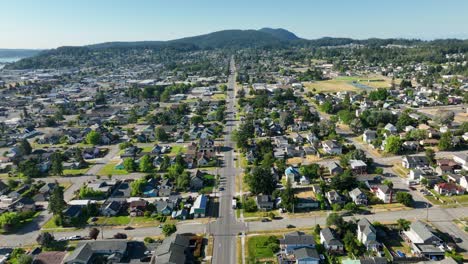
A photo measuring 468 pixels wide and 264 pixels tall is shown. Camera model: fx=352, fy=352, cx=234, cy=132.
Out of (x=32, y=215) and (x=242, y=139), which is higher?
(x=242, y=139)

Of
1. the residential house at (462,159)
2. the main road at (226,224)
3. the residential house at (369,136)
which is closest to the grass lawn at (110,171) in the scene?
the main road at (226,224)

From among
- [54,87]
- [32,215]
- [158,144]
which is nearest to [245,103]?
[158,144]

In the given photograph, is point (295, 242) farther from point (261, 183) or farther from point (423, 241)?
point (261, 183)

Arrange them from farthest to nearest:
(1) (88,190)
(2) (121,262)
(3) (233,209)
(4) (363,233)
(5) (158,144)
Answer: (5) (158,144), (1) (88,190), (3) (233,209), (4) (363,233), (2) (121,262)

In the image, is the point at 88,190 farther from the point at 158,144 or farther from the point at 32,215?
the point at 158,144

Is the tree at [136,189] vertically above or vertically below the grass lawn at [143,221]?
above

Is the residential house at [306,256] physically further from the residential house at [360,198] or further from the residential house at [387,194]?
the residential house at [387,194]

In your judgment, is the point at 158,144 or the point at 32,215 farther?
the point at 158,144
